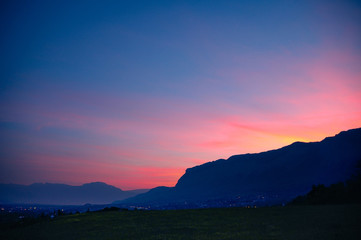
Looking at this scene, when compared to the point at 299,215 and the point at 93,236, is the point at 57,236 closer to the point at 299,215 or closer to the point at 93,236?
the point at 93,236

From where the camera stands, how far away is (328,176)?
18650cm

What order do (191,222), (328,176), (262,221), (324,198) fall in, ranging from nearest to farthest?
1. (262,221)
2. (191,222)
3. (324,198)
4. (328,176)

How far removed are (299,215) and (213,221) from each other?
26.0 feet

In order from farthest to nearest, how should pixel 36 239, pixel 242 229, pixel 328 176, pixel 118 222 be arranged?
pixel 328 176
pixel 118 222
pixel 36 239
pixel 242 229

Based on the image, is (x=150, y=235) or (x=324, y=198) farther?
(x=324, y=198)

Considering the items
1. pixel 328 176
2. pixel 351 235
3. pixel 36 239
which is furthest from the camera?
pixel 328 176

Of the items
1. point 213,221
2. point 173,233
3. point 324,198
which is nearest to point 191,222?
point 213,221

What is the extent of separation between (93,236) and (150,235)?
14.7 feet

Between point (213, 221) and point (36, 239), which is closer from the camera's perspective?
point (36, 239)

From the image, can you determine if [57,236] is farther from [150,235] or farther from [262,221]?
[262,221]

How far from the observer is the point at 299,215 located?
78.0ft

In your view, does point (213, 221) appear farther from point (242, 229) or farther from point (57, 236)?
point (57, 236)

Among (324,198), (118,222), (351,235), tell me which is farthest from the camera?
(324,198)

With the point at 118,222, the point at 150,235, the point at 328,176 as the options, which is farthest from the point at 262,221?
the point at 328,176
